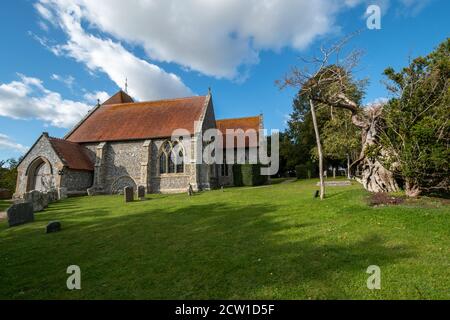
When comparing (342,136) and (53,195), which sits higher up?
(342,136)

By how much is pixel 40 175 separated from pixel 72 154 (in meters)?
2.98

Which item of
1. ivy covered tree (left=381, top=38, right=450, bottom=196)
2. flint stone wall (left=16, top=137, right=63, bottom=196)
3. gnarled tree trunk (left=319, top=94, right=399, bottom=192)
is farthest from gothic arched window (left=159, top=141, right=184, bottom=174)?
ivy covered tree (left=381, top=38, right=450, bottom=196)

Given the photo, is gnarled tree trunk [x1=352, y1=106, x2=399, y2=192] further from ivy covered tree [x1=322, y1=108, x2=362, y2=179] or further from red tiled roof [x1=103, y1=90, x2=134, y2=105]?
red tiled roof [x1=103, y1=90, x2=134, y2=105]

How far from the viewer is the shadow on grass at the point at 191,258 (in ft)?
14.8

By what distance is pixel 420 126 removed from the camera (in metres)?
9.20

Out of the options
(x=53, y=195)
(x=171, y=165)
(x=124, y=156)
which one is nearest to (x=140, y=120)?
(x=124, y=156)

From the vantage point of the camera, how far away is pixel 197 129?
2344 centimetres

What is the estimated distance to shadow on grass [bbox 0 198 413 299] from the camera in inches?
177

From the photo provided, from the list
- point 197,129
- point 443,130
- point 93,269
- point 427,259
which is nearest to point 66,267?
point 93,269

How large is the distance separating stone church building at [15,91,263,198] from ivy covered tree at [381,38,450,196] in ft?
50.4

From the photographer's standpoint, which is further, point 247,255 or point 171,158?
point 171,158

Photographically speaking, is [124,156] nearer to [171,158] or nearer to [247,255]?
[171,158]

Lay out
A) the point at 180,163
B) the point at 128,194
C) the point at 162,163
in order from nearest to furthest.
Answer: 1. the point at 128,194
2. the point at 180,163
3. the point at 162,163

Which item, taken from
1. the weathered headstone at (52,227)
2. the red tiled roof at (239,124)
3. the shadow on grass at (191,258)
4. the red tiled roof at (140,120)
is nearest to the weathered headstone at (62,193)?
the red tiled roof at (140,120)
